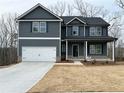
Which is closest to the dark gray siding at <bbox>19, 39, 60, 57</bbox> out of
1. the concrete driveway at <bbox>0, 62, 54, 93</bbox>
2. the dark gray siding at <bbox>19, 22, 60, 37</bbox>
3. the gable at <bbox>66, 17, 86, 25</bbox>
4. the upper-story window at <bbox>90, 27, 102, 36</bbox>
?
the dark gray siding at <bbox>19, 22, 60, 37</bbox>

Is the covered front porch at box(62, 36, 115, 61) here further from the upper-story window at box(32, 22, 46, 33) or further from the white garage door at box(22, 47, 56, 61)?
the upper-story window at box(32, 22, 46, 33)

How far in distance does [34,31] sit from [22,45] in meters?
2.58

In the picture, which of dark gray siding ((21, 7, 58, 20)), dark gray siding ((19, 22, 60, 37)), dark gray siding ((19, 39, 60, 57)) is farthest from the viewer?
dark gray siding ((21, 7, 58, 20))

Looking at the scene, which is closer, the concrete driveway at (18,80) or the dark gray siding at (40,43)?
the concrete driveway at (18,80)

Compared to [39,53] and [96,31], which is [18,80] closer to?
[39,53]

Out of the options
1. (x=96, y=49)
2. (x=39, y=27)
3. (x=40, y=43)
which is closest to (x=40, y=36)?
(x=40, y=43)

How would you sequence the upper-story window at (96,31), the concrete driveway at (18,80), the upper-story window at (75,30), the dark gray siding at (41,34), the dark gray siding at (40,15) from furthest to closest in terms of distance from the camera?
the upper-story window at (96,31), the upper-story window at (75,30), the dark gray siding at (40,15), the dark gray siding at (41,34), the concrete driveway at (18,80)

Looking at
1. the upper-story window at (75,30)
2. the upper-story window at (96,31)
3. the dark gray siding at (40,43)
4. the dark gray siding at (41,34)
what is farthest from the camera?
the upper-story window at (96,31)

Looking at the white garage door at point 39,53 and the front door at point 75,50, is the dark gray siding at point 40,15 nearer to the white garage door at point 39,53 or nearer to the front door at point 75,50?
the white garage door at point 39,53

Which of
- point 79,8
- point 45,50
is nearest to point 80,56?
point 45,50

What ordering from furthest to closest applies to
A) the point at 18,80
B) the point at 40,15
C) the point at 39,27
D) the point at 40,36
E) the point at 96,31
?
1. the point at 96,31
2. the point at 40,15
3. the point at 39,27
4. the point at 40,36
5. the point at 18,80

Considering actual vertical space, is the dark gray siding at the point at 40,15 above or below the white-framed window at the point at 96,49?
above

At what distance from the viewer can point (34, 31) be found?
4334cm

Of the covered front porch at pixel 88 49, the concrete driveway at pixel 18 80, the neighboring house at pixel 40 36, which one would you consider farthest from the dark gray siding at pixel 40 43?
the concrete driveway at pixel 18 80
